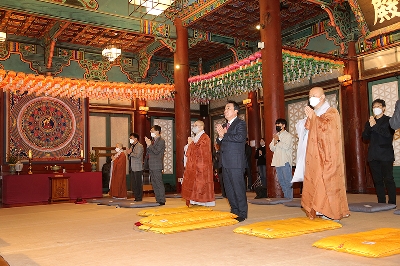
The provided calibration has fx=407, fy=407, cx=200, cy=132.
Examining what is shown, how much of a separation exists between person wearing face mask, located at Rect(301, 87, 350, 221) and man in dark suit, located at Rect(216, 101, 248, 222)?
0.79 meters

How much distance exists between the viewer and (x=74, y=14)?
32.2 ft

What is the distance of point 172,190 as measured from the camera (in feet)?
43.0

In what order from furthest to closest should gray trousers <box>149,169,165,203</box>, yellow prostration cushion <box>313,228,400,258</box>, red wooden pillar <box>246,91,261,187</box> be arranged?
red wooden pillar <box>246,91,261,187</box> → gray trousers <box>149,169,165,203</box> → yellow prostration cushion <box>313,228,400,258</box>

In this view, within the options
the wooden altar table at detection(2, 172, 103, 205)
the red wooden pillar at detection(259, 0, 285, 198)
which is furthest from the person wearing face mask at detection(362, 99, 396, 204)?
the wooden altar table at detection(2, 172, 103, 205)

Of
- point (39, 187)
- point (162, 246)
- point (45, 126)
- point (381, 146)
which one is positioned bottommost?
point (162, 246)

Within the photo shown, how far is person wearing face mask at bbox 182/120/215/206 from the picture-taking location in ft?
20.9

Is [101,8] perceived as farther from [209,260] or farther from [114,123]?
[209,260]

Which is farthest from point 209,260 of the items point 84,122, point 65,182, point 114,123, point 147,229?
point 114,123

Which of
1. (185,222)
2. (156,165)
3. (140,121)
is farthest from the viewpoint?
(140,121)

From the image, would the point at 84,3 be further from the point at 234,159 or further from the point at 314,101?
the point at 314,101

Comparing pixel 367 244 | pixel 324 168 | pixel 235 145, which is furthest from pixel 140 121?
pixel 367 244

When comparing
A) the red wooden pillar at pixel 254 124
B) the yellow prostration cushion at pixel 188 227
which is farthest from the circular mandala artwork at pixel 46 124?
the yellow prostration cushion at pixel 188 227

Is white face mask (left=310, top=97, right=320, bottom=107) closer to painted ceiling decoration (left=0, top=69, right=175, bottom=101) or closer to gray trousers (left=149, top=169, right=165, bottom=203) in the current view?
gray trousers (left=149, top=169, right=165, bottom=203)

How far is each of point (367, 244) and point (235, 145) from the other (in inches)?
88.7
